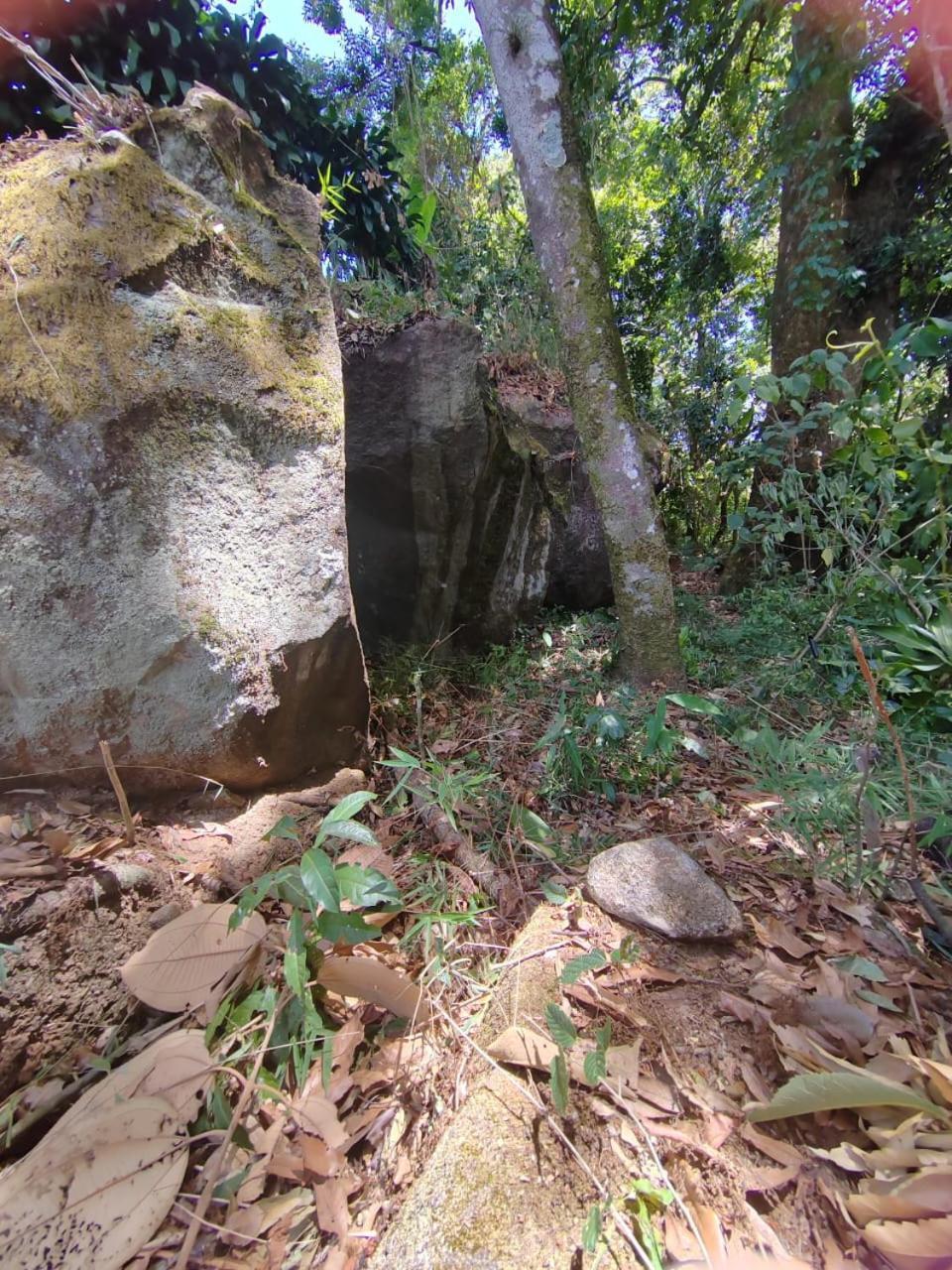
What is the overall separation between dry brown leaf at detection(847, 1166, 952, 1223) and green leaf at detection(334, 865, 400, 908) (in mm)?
780

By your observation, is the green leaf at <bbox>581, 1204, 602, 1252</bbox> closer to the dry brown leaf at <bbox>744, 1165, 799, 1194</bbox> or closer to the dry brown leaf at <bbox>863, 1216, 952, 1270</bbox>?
the dry brown leaf at <bbox>744, 1165, 799, 1194</bbox>

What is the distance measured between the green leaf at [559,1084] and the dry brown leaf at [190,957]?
0.67 metres

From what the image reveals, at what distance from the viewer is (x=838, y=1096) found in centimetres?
73

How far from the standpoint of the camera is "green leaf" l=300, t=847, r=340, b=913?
3.33 ft

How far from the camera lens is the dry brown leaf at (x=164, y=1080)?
0.93 m

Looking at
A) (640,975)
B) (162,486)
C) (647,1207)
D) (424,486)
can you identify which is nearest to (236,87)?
(424,486)

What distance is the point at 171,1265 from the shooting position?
0.76m

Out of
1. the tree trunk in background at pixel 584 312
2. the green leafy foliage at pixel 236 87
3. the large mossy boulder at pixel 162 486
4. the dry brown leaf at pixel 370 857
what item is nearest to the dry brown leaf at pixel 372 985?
the dry brown leaf at pixel 370 857

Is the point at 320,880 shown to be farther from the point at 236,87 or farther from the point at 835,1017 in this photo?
the point at 236,87

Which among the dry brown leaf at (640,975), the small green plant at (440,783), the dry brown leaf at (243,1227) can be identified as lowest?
the dry brown leaf at (243,1227)

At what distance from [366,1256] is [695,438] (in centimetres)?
723

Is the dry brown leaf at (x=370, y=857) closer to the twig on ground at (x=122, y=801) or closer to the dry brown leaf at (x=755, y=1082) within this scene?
the twig on ground at (x=122, y=801)

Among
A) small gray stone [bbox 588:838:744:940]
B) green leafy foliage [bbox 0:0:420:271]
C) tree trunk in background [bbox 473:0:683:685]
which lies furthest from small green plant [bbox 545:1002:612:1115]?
green leafy foliage [bbox 0:0:420:271]

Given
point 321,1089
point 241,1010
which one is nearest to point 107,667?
point 241,1010
